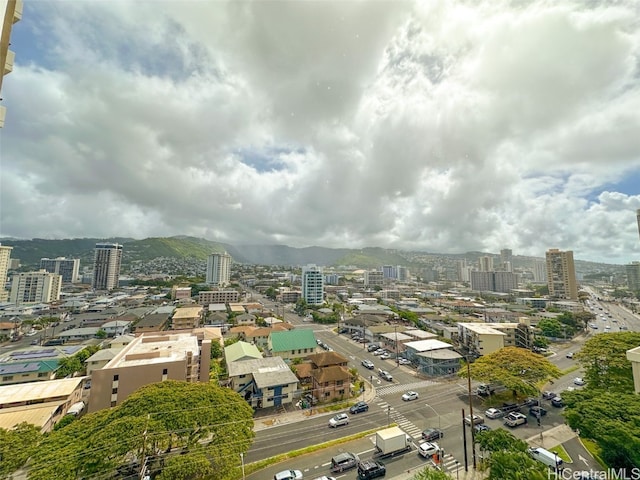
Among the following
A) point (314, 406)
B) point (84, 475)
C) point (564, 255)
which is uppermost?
point (564, 255)

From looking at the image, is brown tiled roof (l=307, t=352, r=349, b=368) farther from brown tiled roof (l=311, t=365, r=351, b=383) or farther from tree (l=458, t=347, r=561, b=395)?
tree (l=458, t=347, r=561, b=395)

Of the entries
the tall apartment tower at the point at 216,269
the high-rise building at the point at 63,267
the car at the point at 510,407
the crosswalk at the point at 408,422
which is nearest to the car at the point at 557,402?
the car at the point at 510,407

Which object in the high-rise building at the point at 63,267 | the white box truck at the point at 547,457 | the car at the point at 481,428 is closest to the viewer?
the white box truck at the point at 547,457

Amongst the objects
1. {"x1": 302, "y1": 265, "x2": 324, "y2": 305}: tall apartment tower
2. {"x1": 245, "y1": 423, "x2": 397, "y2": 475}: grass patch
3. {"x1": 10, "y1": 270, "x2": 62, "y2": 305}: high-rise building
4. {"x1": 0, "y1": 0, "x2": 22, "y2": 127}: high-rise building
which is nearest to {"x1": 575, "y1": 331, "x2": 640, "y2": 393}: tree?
{"x1": 245, "y1": 423, "x2": 397, "y2": 475}: grass patch

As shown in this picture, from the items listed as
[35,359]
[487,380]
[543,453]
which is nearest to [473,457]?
[543,453]

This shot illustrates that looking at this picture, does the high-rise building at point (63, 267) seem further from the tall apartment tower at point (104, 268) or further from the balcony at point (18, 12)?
the balcony at point (18, 12)

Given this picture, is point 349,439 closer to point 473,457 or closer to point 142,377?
point 473,457
